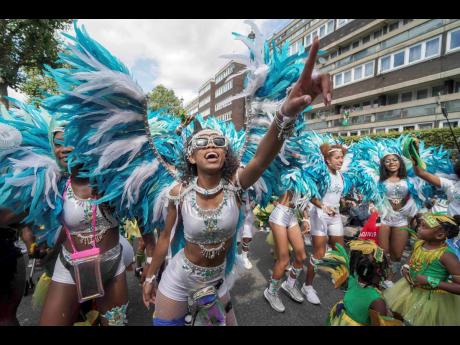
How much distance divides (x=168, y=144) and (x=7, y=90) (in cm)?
1200

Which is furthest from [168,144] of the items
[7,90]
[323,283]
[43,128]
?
[7,90]

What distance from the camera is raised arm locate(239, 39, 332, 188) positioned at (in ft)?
3.77

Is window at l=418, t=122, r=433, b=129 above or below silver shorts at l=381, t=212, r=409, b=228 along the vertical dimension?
above

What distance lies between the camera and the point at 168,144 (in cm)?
245

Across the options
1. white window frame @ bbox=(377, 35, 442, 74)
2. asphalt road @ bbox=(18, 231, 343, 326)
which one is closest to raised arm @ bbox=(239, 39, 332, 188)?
asphalt road @ bbox=(18, 231, 343, 326)

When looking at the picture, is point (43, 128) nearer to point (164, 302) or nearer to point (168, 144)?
point (168, 144)

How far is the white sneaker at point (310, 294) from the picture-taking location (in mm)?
3285

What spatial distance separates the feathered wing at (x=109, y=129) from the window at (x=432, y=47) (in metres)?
25.5

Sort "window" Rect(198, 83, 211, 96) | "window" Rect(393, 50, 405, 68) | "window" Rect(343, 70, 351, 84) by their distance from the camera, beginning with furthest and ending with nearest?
"window" Rect(198, 83, 211, 96) < "window" Rect(343, 70, 351, 84) < "window" Rect(393, 50, 405, 68)

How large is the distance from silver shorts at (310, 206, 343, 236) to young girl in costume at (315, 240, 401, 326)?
4.17 feet

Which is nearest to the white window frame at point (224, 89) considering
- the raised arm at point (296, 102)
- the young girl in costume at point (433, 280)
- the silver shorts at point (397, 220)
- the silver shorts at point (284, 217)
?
the silver shorts at point (397, 220)

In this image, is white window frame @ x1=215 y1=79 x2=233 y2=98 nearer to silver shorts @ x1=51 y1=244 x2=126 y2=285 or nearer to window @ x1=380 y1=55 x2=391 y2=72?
window @ x1=380 y1=55 x2=391 y2=72

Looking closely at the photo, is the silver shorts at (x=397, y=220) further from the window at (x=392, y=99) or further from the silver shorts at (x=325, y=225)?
the window at (x=392, y=99)

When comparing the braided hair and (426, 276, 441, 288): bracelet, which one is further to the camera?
(426, 276, 441, 288): bracelet
